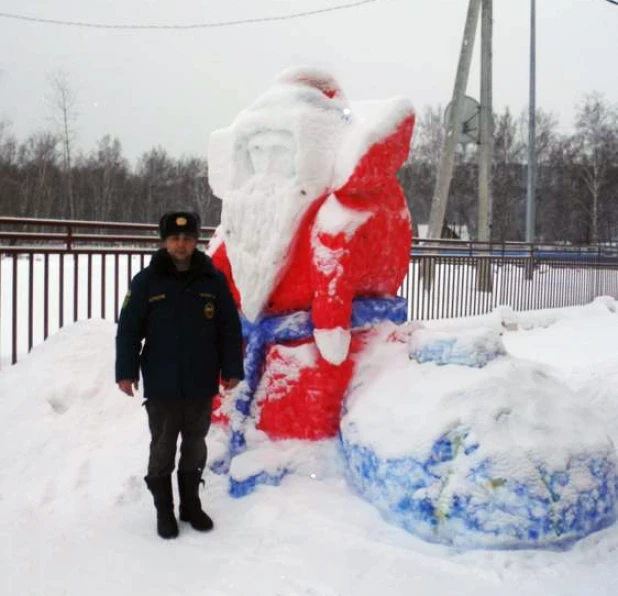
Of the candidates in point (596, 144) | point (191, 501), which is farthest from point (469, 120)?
point (596, 144)

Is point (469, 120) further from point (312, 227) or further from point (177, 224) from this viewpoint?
point (177, 224)

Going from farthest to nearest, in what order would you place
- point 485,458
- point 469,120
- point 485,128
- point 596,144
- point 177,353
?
1. point 596,144
2. point 485,128
3. point 469,120
4. point 177,353
5. point 485,458

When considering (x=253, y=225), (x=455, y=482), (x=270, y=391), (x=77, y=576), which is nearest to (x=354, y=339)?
(x=270, y=391)

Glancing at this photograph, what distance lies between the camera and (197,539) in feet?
8.92

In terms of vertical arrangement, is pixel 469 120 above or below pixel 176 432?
above

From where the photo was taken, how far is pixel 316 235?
3148 millimetres

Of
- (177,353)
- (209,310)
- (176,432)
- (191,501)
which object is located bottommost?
(191,501)

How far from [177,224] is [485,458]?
1610 millimetres

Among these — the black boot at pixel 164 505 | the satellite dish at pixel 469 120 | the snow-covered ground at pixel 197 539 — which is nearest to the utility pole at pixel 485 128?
the satellite dish at pixel 469 120

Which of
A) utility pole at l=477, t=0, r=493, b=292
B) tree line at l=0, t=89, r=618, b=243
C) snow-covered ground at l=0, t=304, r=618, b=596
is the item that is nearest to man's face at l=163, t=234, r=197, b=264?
snow-covered ground at l=0, t=304, r=618, b=596

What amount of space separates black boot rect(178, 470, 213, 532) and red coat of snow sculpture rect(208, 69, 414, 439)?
0.49 metres

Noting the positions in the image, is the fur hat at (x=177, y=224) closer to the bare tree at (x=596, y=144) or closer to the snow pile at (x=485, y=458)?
the snow pile at (x=485, y=458)

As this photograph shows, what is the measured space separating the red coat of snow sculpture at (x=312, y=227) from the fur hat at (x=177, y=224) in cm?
47

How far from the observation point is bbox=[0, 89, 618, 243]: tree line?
35.0 metres
